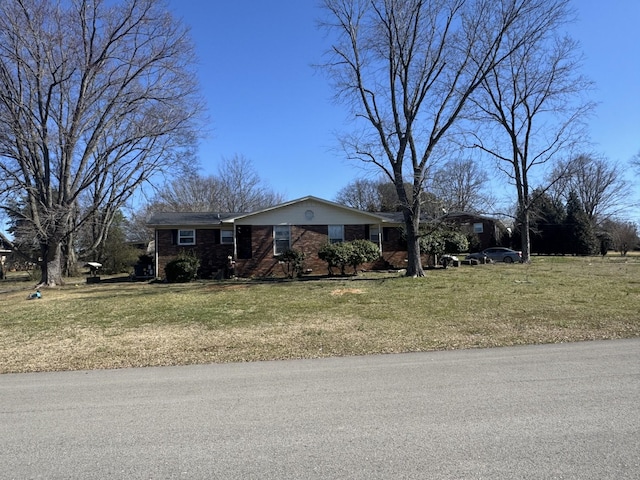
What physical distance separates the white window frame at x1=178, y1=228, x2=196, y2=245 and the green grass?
859cm

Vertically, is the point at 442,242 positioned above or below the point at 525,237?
below

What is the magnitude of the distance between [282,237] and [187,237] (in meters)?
5.46

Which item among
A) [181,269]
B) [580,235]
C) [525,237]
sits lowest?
[181,269]

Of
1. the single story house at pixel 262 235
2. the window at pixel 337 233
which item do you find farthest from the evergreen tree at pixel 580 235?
the window at pixel 337 233

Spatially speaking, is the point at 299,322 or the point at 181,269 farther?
the point at 181,269

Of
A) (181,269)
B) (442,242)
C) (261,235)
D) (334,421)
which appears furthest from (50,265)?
(334,421)

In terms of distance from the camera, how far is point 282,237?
2450 centimetres

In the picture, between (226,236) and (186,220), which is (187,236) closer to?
(186,220)

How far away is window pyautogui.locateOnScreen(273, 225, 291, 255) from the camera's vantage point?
24469 millimetres

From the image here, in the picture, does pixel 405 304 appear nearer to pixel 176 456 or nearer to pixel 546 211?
pixel 176 456

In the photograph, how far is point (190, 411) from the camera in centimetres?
455

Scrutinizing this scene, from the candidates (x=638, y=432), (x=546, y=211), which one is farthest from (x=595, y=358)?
(x=546, y=211)

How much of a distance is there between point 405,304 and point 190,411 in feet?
29.6

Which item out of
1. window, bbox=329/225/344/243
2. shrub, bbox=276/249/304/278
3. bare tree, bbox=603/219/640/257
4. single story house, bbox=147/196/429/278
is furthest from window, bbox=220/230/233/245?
bare tree, bbox=603/219/640/257
